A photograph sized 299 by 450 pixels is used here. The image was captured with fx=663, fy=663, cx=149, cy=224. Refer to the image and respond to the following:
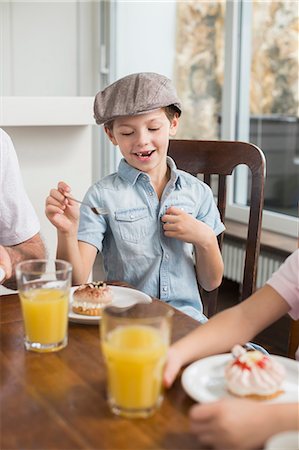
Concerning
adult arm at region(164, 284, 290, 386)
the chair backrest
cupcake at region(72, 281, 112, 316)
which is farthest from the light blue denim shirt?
adult arm at region(164, 284, 290, 386)

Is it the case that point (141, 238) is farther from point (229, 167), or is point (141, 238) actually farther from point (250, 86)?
point (250, 86)

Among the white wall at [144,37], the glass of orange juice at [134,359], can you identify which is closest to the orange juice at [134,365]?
the glass of orange juice at [134,359]

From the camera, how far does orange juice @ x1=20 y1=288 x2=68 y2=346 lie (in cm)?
105

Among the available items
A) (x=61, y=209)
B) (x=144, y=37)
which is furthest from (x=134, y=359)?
(x=144, y=37)

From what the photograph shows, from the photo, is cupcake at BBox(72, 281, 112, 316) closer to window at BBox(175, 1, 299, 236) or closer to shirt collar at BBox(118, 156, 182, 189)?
shirt collar at BBox(118, 156, 182, 189)

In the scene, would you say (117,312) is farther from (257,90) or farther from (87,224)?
(257,90)

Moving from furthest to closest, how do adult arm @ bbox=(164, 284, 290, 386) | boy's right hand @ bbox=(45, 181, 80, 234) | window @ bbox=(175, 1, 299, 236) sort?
window @ bbox=(175, 1, 299, 236) → boy's right hand @ bbox=(45, 181, 80, 234) → adult arm @ bbox=(164, 284, 290, 386)

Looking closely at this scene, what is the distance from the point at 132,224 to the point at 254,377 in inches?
29.7

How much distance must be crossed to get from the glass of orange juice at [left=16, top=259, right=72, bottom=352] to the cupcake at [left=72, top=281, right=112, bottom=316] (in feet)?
0.37

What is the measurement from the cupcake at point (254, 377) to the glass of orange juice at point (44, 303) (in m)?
0.29

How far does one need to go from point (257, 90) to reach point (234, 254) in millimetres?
931

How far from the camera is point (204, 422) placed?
780mm

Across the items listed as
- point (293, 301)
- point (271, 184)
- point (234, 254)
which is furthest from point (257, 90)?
point (293, 301)

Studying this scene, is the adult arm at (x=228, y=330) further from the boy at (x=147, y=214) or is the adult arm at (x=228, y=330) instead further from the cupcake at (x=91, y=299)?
the boy at (x=147, y=214)
